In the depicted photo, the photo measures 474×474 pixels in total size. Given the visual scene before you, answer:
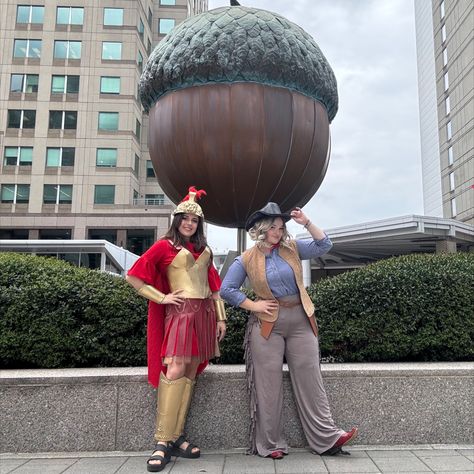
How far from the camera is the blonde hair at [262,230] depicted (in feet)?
10.8

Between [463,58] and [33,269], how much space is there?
35.4 m

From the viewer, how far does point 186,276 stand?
323 centimetres

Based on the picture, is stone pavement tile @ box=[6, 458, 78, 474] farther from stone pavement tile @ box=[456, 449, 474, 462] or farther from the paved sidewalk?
stone pavement tile @ box=[456, 449, 474, 462]

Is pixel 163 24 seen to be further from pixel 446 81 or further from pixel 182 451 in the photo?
pixel 182 451

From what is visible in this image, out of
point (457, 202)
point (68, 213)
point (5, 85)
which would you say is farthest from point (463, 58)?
point (5, 85)

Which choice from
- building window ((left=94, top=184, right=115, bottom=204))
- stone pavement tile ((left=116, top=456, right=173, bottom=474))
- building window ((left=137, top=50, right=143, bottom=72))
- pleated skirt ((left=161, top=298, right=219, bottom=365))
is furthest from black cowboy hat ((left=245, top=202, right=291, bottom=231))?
building window ((left=137, top=50, right=143, bottom=72))

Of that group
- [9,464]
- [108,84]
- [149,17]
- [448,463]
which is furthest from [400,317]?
[149,17]

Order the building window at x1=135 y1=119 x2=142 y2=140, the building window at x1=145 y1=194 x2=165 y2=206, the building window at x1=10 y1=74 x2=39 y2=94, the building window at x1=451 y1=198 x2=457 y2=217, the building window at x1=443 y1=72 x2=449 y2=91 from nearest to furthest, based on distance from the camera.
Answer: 1. the building window at x1=10 y1=74 x2=39 y2=94
2. the building window at x1=135 y1=119 x2=142 y2=140
3. the building window at x1=145 y1=194 x2=165 y2=206
4. the building window at x1=451 y1=198 x2=457 y2=217
5. the building window at x1=443 y1=72 x2=449 y2=91

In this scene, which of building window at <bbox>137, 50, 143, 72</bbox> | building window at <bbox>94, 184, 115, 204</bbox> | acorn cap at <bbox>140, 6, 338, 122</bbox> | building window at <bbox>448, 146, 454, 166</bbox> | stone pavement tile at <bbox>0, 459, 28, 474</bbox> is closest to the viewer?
stone pavement tile at <bbox>0, 459, 28, 474</bbox>

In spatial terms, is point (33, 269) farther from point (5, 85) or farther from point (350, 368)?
point (5, 85)

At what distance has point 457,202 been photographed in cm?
3334

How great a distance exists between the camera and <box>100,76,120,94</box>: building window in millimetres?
30281

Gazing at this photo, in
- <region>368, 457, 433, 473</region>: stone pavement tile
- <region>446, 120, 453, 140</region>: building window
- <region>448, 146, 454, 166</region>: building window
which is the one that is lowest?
<region>368, 457, 433, 473</region>: stone pavement tile

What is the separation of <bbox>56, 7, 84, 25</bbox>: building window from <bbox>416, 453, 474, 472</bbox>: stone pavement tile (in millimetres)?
33950
